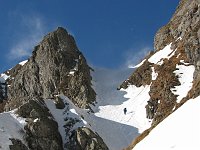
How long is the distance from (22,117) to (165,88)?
90.2 ft

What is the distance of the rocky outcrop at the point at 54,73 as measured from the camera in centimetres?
9938

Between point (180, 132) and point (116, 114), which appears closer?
point (180, 132)

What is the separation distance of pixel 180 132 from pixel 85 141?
47.1 m

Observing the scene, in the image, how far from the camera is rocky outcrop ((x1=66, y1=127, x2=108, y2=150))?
6575cm

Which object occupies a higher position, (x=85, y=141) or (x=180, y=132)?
(x=85, y=141)

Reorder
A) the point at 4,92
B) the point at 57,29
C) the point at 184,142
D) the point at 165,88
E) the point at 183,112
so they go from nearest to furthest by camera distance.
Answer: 1. the point at 184,142
2. the point at 183,112
3. the point at 165,88
4. the point at 57,29
5. the point at 4,92

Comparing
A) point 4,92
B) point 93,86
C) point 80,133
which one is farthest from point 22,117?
point 4,92

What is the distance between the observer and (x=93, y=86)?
103m

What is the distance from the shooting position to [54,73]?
108 meters

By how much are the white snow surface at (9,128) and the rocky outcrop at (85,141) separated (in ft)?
27.0

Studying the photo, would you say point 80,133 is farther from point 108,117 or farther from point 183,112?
point 183,112

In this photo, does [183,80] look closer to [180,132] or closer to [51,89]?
[51,89]

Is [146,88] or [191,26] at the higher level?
[191,26]

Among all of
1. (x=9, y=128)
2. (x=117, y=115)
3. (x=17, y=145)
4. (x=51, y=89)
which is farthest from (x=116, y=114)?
(x=17, y=145)
